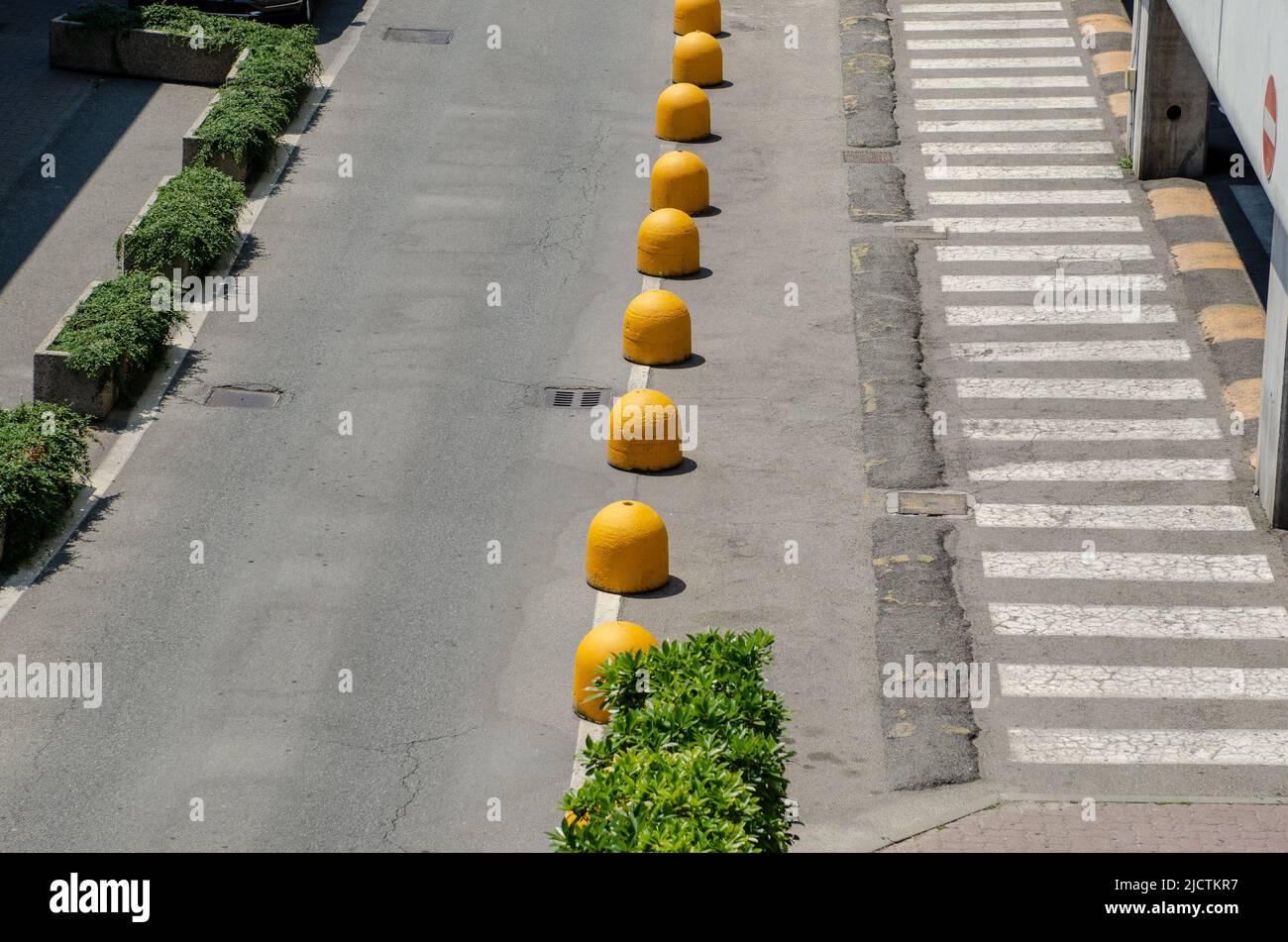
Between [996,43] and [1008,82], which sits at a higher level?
[996,43]

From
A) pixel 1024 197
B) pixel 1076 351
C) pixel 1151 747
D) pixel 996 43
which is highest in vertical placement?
pixel 996 43

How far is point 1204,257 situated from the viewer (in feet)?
73.6

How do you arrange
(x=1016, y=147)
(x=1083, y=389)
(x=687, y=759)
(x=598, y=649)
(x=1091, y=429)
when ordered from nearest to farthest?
(x=687, y=759)
(x=598, y=649)
(x=1091, y=429)
(x=1083, y=389)
(x=1016, y=147)

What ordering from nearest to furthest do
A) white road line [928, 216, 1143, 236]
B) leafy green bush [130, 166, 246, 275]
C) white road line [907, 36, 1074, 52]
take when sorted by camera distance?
leafy green bush [130, 166, 246, 275] → white road line [928, 216, 1143, 236] → white road line [907, 36, 1074, 52]

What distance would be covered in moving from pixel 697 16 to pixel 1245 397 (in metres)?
12.7

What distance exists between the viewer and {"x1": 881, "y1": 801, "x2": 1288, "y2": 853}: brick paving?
1286 cm

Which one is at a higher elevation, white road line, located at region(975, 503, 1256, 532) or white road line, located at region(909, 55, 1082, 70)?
white road line, located at region(909, 55, 1082, 70)

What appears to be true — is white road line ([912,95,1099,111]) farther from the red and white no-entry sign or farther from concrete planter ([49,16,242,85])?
the red and white no-entry sign

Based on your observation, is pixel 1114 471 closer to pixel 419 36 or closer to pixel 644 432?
pixel 644 432

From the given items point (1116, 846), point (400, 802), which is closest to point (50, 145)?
point (400, 802)

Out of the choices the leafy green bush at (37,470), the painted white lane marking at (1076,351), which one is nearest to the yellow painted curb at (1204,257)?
the painted white lane marking at (1076,351)

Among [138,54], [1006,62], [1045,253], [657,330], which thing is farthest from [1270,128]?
[138,54]

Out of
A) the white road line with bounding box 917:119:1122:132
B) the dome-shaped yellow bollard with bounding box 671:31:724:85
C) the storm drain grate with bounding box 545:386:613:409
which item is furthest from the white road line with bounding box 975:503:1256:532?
the dome-shaped yellow bollard with bounding box 671:31:724:85

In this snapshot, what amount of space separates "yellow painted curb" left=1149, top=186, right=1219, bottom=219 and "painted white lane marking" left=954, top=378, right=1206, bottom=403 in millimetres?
4523
